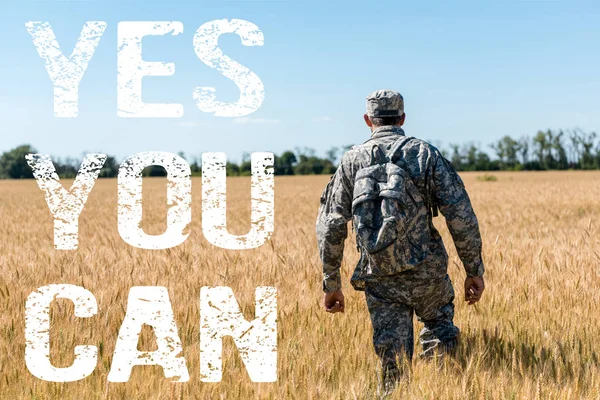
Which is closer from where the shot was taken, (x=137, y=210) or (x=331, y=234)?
(x=331, y=234)

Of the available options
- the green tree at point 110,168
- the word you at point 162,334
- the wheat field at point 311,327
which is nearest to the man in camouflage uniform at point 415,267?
the wheat field at point 311,327

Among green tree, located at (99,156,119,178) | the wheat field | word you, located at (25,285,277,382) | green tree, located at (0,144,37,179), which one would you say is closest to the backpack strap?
the wheat field

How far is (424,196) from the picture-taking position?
11.4ft

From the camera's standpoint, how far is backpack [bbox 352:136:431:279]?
326cm

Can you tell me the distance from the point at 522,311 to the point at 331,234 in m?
1.77

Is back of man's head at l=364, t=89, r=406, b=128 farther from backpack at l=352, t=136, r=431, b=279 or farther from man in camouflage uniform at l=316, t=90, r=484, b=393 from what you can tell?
backpack at l=352, t=136, r=431, b=279

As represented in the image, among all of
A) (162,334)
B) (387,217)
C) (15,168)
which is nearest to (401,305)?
(387,217)

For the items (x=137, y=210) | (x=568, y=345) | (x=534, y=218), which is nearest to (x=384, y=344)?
(x=568, y=345)

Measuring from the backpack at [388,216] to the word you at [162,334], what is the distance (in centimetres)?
82

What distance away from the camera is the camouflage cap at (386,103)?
3.51 meters

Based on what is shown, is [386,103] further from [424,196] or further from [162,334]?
[162,334]

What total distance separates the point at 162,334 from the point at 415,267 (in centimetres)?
166

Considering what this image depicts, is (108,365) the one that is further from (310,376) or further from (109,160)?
(109,160)

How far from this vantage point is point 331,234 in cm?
349
